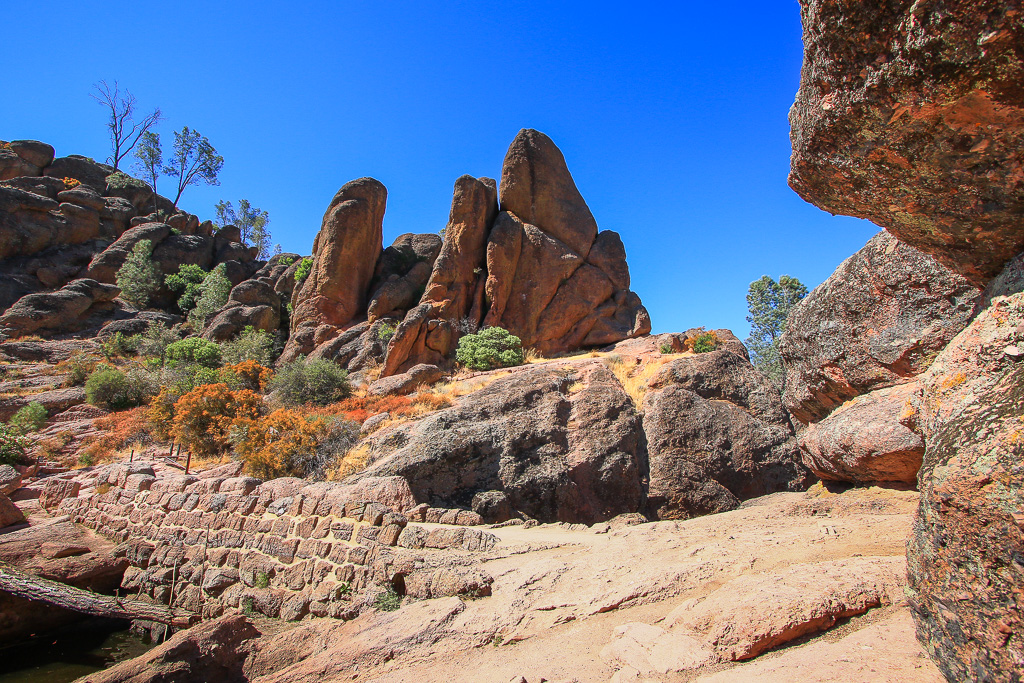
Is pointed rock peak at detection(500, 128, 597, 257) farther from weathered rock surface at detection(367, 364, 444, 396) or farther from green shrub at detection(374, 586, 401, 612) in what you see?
green shrub at detection(374, 586, 401, 612)

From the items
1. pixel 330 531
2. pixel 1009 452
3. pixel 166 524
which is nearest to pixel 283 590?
pixel 330 531

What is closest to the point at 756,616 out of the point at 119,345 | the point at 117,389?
the point at 117,389

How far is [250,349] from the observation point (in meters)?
25.7

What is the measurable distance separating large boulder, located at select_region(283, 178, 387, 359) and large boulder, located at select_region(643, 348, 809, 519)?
19.0 m

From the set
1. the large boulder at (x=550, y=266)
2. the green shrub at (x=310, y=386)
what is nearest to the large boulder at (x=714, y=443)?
the green shrub at (x=310, y=386)

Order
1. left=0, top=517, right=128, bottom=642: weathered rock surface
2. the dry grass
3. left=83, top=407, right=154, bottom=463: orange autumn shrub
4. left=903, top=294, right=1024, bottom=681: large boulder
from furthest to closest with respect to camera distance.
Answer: left=83, top=407, right=154, bottom=463: orange autumn shrub
the dry grass
left=0, top=517, right=128, bottom=642: weathered rock surface
left=903, top=294, right=1024, bottom=681: large boulder

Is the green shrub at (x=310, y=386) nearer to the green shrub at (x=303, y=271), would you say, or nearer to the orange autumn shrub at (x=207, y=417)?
the orange autumn shrub at (x=207, y=417)

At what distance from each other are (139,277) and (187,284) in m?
2.78

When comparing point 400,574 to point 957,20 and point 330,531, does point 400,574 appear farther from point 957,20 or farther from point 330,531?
point 957,20

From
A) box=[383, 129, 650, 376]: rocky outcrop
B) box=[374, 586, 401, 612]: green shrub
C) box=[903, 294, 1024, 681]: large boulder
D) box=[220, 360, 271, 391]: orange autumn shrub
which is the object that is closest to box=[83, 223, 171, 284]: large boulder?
box=[220, 360, 271, 391]: orange autumn shrub

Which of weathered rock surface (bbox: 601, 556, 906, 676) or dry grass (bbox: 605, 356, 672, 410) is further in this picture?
dry grass (bbox: 605, 356, 672, 410)

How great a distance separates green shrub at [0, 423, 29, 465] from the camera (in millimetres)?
13742

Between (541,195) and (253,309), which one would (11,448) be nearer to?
(253,309)

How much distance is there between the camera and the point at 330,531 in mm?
7559
